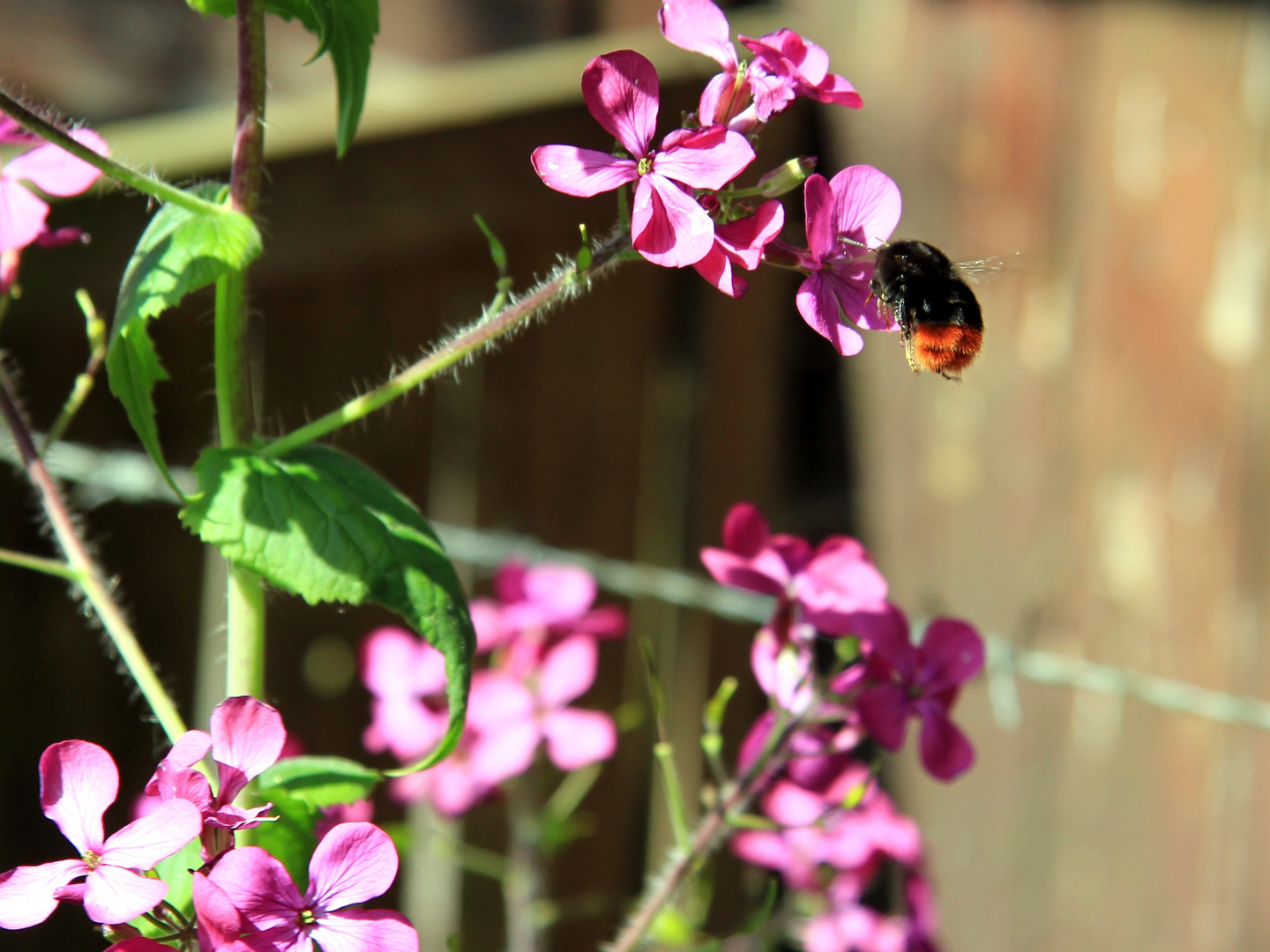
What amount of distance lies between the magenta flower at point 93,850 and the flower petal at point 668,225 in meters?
0.20

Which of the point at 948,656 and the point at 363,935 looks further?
the point at 948,656

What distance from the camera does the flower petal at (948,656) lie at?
51 centimetres

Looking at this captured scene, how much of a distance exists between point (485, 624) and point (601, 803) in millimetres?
970

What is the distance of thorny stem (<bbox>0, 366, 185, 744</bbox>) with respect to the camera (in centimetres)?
40

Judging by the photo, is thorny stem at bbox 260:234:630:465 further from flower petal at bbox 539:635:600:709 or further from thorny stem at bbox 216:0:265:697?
flower petal at bbox 539:635:600:709

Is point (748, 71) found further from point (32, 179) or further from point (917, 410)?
point (917, 410)

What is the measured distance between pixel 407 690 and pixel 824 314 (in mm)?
525

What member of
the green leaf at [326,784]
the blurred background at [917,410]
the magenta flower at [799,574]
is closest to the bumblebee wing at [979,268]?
the magenta flower at [799,574]

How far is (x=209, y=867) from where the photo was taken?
32 centimetres

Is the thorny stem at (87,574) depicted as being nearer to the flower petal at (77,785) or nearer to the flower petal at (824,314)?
the flower petal at (77,785)

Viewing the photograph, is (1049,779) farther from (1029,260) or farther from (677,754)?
(1029,260)

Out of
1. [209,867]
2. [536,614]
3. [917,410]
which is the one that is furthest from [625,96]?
[917,410]

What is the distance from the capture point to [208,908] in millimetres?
294

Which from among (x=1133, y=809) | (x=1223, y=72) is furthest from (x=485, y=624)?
(x=1223, y=72)
